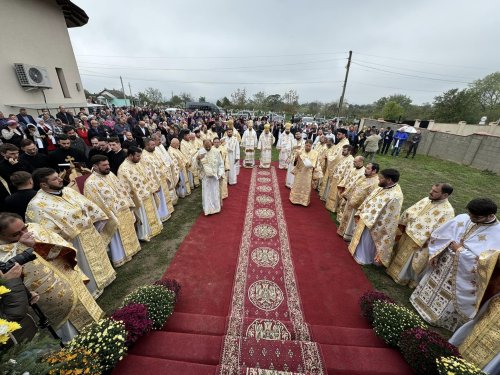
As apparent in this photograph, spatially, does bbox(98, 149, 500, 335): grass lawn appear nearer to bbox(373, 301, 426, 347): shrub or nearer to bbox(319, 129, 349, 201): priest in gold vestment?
bbox(373, 301, 426, 347): shrub

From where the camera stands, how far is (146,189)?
529 cm

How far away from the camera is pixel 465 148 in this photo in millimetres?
14617

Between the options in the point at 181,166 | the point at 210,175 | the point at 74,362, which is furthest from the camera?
the point at 181,166

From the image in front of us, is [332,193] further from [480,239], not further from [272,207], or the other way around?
[480,239]

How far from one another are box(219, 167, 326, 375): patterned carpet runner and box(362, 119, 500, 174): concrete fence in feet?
47.0

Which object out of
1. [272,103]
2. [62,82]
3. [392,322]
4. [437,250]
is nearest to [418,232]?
[437,250]

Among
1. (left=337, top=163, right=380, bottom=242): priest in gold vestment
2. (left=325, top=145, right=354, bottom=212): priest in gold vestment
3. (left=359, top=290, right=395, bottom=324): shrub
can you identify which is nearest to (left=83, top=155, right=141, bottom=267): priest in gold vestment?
(left=359, top=290, right=395, bottom=324): shrub

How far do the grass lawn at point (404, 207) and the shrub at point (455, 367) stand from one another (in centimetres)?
178

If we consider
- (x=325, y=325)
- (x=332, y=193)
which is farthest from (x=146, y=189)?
(x=332, y=193)

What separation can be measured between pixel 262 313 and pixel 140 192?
11.8 ft

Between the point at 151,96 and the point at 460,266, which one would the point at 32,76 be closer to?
the point at 460,266

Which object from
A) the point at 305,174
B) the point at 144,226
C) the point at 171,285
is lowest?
the point at 144,226

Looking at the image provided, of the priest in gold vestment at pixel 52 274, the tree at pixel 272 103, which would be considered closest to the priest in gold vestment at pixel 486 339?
the priest in gold vestment at pixel 52 274

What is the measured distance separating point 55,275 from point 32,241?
1.60 feet
